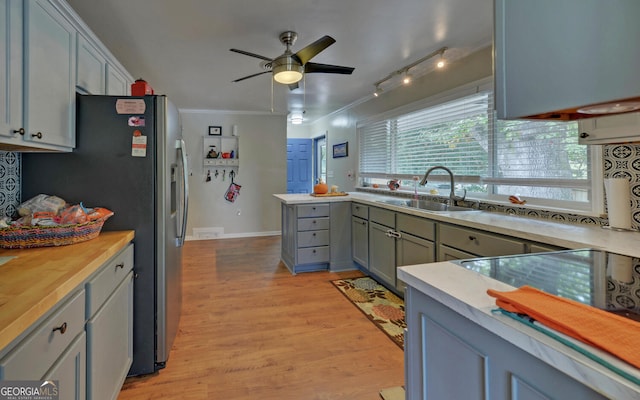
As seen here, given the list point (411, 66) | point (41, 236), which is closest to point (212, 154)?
point (411, 66)

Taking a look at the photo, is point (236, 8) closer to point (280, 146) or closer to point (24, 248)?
point (24, 248)

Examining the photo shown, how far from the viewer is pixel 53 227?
151cm

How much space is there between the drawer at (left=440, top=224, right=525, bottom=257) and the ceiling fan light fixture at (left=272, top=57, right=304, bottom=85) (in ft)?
5.50

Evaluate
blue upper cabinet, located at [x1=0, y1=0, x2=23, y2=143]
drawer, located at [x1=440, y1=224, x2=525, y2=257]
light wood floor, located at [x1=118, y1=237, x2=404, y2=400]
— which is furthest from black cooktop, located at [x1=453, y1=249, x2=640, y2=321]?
blue upper cabinet, located at [x1=0, y1=0, x2=23, y2=143]

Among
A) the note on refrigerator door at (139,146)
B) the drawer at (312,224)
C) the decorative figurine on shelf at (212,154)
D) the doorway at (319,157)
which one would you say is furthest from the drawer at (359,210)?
the doorway at (319,157)

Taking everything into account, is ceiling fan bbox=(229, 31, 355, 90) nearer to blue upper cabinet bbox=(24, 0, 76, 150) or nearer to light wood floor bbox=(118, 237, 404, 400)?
blue upper cabinet bbox=(24, 0, 76, 150)

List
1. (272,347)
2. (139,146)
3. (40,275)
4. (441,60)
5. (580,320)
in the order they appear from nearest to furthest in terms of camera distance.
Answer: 1. (580,320)
2. (40,275)
3. (139,146)
4. (272,347)
5. (441,60)

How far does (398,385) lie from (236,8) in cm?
264

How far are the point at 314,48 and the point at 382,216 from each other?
166 cm

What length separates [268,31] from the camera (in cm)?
259

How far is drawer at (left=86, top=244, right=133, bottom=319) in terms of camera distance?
1.29 m

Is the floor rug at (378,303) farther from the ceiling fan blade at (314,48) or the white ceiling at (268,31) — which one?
the white ceiling at (268,31)

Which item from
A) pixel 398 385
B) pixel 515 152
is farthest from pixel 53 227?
pixel 515 152

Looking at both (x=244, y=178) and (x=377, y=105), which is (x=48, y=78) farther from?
(x=244, y=178)
